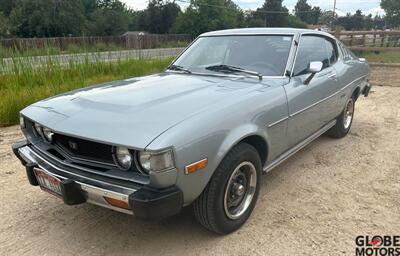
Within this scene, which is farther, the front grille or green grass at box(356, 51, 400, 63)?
green grass at box(356, 51, 400, 63)

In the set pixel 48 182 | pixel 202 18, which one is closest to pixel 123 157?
pixel 48 182

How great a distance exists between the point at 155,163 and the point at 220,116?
0.66 m

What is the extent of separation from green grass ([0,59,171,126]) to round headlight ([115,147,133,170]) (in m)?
4.58

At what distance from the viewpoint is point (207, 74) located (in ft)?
12.2

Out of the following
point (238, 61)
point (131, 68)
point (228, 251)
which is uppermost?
point (238, 61)

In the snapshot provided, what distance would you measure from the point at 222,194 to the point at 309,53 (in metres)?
2.24

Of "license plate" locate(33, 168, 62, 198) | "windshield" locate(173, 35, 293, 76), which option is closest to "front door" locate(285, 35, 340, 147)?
"windshield" locate(173, 35, 293, 76)

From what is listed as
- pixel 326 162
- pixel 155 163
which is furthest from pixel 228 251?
pixel 326 162

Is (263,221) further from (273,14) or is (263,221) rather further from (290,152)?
(273,14)

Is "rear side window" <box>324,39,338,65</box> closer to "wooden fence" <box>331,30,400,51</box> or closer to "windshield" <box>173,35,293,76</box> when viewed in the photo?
"windshield" <box>173,35,293,76</box>

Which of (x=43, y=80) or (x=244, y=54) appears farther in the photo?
(x=43, y=80)

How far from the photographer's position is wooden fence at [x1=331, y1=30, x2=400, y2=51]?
39.8 ft

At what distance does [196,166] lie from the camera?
2402mm

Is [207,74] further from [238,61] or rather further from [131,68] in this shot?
[131,68]
